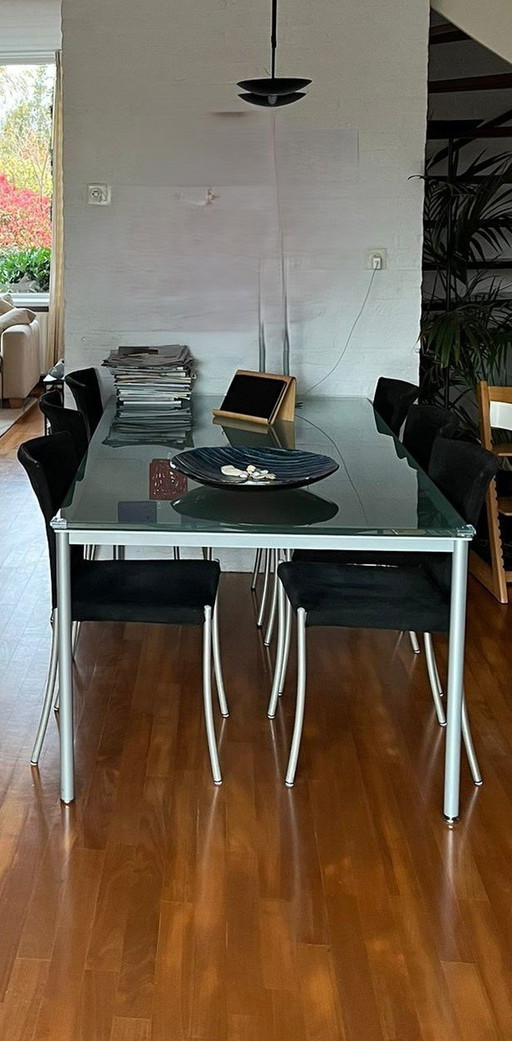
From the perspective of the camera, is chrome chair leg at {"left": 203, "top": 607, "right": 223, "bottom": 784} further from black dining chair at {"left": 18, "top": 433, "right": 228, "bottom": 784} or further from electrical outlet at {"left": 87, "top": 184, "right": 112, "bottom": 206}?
electrical outlet at {"left": 87, "top": 184, "right": 112, "bottom": 206}

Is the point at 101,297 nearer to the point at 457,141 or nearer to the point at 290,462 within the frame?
the point at 290,462

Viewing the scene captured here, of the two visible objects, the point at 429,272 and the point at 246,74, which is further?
the point at 429,272

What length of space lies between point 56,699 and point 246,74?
100 inches

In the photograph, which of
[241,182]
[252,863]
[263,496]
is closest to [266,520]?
[263,496]

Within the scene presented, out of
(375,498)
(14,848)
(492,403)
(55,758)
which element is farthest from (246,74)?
(14,848)

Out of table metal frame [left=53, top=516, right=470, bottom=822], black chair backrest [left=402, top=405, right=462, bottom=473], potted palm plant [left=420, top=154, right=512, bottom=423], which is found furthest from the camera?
potted palm plant [left=420, top=154, right=512, bottom=423]

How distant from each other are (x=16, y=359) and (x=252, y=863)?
6.77m

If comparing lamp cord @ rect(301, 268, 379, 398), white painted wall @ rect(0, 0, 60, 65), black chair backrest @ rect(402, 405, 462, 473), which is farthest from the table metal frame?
white painted wall @ rect(0, 0, 60, 65)

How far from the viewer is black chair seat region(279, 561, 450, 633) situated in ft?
9.82

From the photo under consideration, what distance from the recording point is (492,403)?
4.31 m

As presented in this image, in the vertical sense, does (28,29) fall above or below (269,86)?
above

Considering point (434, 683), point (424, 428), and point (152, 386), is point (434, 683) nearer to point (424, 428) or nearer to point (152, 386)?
point (424, 428)

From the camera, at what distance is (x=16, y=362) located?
889cm

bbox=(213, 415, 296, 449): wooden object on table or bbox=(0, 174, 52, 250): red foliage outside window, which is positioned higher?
bbox=(0, 174, 52, 250): red foliage outside window
